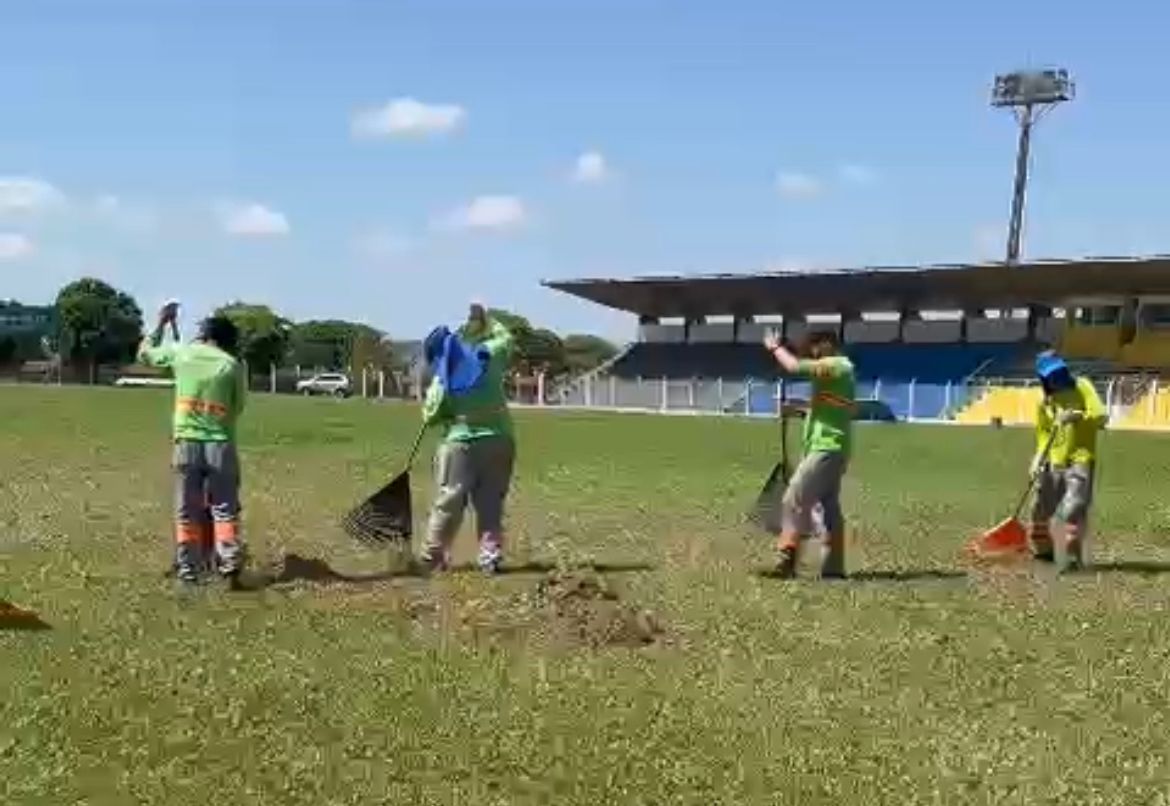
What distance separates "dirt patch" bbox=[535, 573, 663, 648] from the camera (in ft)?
30.4

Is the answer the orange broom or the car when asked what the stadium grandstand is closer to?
the car

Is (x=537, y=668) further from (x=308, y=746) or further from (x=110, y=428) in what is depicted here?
(x=110, y=428)

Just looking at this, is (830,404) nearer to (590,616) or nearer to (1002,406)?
(590,616)

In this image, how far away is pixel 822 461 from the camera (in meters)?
12.4

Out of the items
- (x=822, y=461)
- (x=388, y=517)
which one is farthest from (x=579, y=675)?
(x=388, y=517)

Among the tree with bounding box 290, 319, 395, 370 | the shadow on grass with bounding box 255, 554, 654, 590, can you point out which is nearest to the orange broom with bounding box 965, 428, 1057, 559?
the shadow on grass with bounding box 255, 554, 654, 590

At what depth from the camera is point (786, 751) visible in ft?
23.2

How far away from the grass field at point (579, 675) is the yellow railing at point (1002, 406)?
42471 millimetres

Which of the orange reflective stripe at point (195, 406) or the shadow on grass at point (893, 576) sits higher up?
the orange reflective stripe at point (195, 406)

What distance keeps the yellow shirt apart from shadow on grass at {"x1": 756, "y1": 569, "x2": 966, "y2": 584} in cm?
142

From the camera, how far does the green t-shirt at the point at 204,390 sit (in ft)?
36.4

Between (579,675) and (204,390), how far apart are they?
3932mm

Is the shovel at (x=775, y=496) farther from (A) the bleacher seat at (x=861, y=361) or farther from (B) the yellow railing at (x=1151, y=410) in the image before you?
(A) the bleacher seat at (x=861, y=361)

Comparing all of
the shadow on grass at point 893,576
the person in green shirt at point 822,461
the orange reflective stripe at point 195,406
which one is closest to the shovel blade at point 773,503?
the shadow on grass at point 893,576
